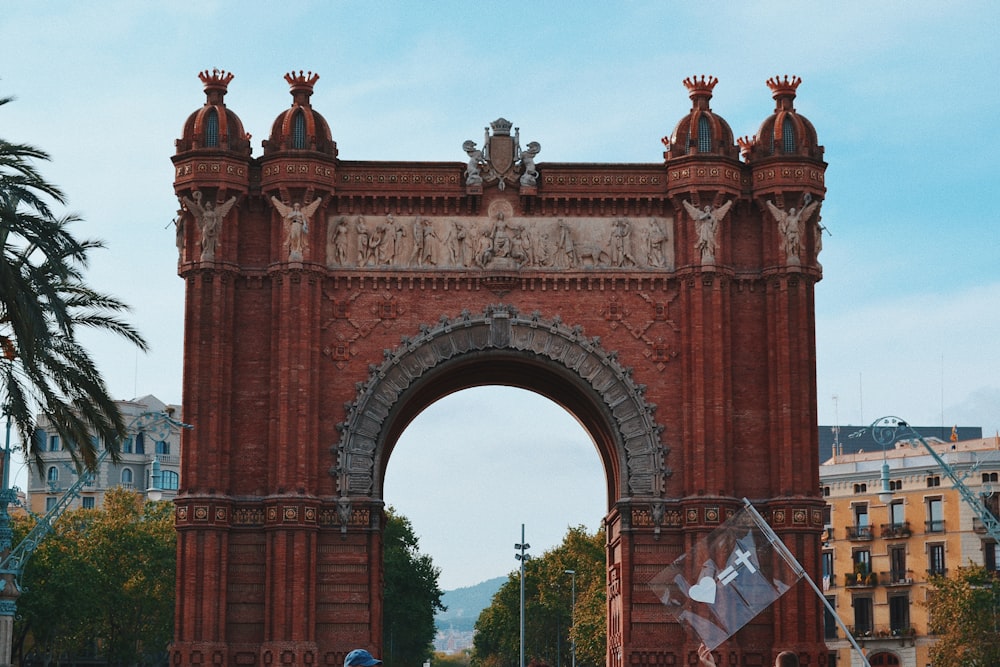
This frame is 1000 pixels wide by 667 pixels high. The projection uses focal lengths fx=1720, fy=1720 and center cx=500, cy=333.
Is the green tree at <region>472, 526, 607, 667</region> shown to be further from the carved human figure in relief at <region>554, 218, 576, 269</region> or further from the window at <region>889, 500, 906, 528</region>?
the carved human figure in relief at <region>554, 218, 576, 269</region>

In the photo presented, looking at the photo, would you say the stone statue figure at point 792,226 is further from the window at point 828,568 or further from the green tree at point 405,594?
the green tree at point 405,594

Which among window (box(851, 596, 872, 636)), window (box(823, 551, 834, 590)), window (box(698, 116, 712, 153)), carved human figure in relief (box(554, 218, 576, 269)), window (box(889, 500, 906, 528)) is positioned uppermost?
window (box(698, 116, 712, 153))

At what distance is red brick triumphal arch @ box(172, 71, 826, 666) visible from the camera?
4147 centimetres

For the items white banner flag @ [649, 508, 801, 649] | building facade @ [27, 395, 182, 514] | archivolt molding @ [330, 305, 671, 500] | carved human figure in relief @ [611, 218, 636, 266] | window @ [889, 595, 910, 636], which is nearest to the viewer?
white banner flag @ [649, 508, 801, 649]

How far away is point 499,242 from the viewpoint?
43125 millimetres

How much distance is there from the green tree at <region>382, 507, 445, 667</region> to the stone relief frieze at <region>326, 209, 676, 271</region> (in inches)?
1880

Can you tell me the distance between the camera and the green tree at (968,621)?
61.4 metres

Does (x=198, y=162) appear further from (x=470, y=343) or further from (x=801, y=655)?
(x=801, y=655)

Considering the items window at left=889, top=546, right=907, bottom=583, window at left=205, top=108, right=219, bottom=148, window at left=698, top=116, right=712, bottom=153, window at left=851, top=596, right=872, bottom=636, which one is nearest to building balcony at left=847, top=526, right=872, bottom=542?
window at left=889, top=546, right=907, bottom=583

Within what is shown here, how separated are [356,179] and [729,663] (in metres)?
15.0

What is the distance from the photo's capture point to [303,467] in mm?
41500

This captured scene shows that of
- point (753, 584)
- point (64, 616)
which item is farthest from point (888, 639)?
point (753, 584)

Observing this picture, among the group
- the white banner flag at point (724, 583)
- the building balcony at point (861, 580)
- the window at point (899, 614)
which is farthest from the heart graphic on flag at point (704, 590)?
the building balcony at point (861, 580)

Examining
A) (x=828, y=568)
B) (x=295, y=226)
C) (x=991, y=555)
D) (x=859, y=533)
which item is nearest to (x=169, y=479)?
(x=828, y=568)
